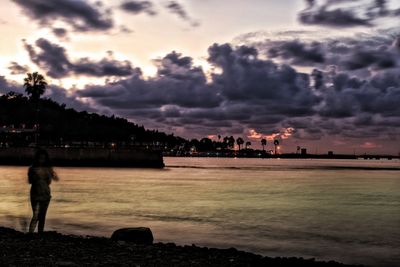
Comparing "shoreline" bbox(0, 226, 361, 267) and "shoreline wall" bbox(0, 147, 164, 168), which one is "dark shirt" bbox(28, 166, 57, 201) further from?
"shoreline wall" bbox(0, 147, 164, 168)

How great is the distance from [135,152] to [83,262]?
123 m

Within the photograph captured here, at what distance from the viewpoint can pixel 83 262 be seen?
13.3 m

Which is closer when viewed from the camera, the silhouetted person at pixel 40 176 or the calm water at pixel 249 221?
the silhouetted person at pixel 40 176

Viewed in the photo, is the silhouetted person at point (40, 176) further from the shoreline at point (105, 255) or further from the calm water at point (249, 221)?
the calm water at point (249, 221)

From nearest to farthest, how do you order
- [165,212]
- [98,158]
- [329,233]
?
[329,233] → [165,212] → [98,158]

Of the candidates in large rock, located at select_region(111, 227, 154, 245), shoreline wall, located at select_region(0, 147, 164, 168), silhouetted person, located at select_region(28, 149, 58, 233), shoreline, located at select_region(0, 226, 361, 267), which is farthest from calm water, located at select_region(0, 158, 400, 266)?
shoreline wall, located at select_region(0, 147, 164, 168)

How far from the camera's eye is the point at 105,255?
14.6 meters

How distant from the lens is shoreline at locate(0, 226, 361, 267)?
1335cm

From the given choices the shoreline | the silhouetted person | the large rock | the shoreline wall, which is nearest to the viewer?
the shoreline

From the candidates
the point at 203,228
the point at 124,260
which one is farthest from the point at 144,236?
the point at 203,228

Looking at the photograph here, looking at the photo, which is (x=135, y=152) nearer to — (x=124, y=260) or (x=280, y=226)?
(x=280, y=226)

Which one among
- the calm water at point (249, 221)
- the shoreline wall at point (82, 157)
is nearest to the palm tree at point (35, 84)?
the shoreline wall at point (82, 157)

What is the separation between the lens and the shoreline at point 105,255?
13.4 metres

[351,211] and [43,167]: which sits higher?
[43,167]
